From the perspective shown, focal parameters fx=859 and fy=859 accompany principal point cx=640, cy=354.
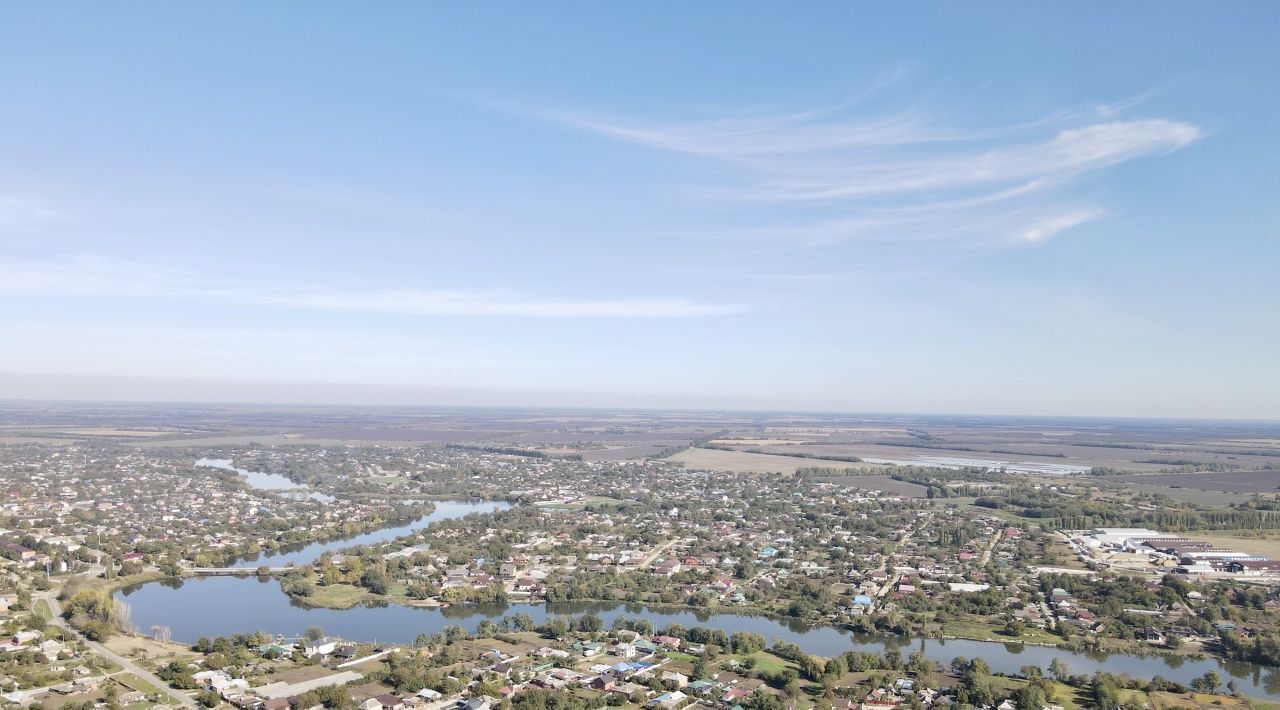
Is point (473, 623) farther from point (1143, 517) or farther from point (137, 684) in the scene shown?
point (1143, 517)

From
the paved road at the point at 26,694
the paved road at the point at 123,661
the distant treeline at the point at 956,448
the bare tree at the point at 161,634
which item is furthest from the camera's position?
the distant treeline at the point at 956,448

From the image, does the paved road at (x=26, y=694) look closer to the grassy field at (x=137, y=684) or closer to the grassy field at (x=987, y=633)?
the grassy field at (x=137, y=684)

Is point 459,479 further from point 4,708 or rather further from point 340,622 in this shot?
point 4,708

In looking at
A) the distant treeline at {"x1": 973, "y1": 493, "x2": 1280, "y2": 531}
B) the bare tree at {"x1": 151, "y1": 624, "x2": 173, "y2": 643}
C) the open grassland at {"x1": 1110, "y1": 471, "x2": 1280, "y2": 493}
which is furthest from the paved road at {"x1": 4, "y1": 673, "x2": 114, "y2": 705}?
the open grassland at {"x1": 1110, "y1": 471, "x2": 1280, "y2": 493}

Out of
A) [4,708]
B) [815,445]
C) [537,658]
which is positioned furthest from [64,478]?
[815,445]

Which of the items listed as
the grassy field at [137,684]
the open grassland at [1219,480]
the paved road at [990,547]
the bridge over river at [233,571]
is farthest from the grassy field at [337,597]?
the open grassland at [1219,480]

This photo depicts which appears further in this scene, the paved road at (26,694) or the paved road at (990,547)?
the paved road at (990,547)

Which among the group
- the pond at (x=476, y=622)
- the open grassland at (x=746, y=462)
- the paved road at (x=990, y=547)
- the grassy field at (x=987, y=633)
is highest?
the open grassland at (x=746, y=462)
